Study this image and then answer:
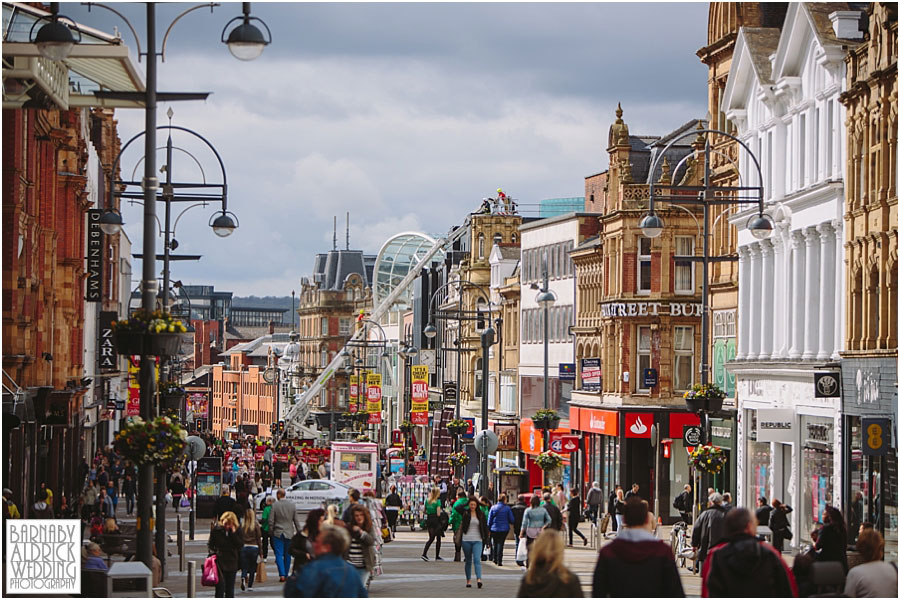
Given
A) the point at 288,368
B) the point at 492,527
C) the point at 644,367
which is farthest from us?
the point at 288,368

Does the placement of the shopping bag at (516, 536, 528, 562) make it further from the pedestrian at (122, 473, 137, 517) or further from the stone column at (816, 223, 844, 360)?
the pedestrian at (122, 473, 137, 517)

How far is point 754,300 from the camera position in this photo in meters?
43.6

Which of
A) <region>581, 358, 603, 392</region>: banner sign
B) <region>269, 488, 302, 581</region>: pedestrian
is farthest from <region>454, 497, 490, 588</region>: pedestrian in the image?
<region>581, 358, 603, 392</region>: banner sign

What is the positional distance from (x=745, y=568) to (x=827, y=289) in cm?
2529

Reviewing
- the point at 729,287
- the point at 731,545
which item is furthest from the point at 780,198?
the point at 731,545

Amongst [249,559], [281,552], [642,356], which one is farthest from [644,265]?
[249,559]

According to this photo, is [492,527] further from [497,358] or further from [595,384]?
[497,358]

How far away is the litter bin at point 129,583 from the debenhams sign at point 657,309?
42003mm

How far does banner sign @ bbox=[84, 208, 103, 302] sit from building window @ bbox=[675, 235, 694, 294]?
1973cm

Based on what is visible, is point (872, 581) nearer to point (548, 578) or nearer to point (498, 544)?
point (548, 578)

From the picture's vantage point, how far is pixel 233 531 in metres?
24.1

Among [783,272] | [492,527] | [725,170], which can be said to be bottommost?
[492,527]

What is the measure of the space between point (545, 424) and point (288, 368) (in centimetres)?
14039

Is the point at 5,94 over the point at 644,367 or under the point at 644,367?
over
